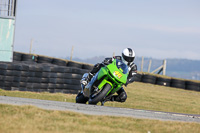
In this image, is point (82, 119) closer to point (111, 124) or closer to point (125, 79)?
point (111, 124)

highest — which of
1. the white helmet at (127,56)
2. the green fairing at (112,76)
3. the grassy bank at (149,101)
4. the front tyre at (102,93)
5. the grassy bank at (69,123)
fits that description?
the white helmet at (127,56)

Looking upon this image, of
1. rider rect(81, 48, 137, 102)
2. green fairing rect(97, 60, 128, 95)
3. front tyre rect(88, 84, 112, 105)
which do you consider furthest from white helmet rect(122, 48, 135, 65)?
front tyre rect(88, 84, 112, 105)

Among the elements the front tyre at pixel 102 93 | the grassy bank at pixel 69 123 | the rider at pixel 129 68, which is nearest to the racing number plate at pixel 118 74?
the front tyre at pixel 102 93

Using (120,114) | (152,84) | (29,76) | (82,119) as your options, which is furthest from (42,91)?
(152,84)

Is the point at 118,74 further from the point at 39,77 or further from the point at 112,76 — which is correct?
the point at 39,77

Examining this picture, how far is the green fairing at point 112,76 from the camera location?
9242mm

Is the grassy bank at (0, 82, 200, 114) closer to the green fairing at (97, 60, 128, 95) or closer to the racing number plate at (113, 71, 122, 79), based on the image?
the green fairing at (97, 60, 128, 95)

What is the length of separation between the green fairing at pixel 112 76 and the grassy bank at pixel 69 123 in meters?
2.28

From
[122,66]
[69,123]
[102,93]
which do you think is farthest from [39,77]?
[69,123]

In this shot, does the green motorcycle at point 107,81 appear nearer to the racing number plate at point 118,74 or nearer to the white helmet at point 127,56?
the racing number plate at point 118,74

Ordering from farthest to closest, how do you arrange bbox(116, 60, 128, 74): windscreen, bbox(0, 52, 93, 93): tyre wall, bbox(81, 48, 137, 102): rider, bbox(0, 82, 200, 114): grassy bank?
bbox(0, 52, 93, 93): tyre wall, bbox(0, 82, 200, 114): grassy bank, bbox(81, 48, 137, 102): rider, bbox(116, 60, 128, 74): windscreen

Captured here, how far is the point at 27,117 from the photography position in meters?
6.25

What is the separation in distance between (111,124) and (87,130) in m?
0.76

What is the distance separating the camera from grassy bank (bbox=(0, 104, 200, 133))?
5.57m
